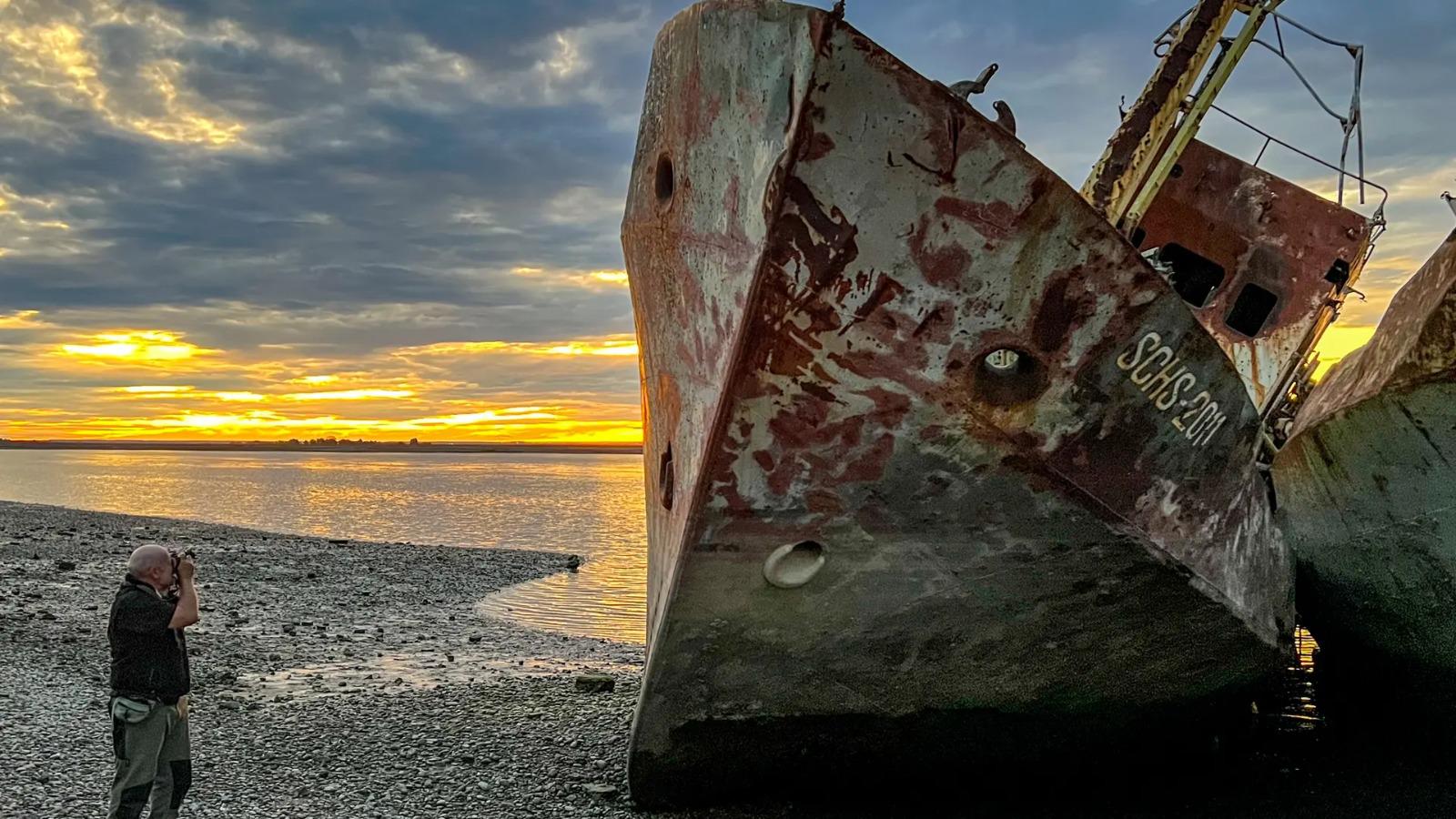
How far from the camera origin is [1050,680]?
567 cm

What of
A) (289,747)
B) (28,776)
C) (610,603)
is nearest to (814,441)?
(289,747)

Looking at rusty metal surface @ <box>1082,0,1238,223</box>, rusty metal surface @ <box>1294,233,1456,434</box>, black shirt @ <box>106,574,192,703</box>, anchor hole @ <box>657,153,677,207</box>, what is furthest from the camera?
rusty metal surface @ <box>1082,0,1238,223</box>

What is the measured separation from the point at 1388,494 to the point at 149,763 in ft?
22.3

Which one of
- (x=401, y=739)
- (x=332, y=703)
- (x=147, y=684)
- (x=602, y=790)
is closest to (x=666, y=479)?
(x=602, y=790)

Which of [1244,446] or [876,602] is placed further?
[1244,446]

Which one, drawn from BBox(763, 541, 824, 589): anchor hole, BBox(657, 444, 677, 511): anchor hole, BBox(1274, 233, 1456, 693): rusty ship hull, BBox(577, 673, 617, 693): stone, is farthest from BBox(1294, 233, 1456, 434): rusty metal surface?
BBox(577, 673, 617, 693): stone

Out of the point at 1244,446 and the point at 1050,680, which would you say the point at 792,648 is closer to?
the point at 1050,680

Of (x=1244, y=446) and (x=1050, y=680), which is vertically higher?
(x=1244, y=446)

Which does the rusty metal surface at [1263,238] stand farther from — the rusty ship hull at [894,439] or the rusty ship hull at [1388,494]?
the rusty ship hull at [894,439]

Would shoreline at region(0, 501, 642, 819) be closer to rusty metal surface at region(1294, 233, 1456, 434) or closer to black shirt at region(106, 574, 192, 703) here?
black shirt at region(106, 574, 192, 703)

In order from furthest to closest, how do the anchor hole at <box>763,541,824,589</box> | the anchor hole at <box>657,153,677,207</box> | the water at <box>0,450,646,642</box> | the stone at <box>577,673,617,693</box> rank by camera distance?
1. the water at <box>0,450,646,642</box>
2. the stone at <box>577,673,617,693</box>
3. the anchor hole at <box>657,153,677,207</box>
4. the anchor hole at <box>763,541,824,589</box>

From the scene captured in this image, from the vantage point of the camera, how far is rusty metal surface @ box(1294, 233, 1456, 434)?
5.63 m

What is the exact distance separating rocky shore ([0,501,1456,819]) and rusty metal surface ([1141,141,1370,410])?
3460mm

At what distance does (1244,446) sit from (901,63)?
9.14 feet
